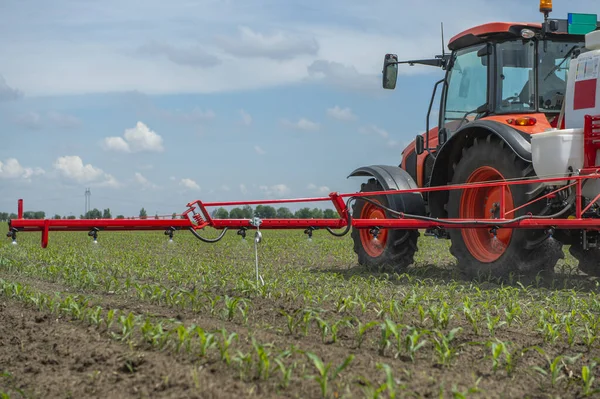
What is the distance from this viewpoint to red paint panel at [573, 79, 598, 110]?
6848mm

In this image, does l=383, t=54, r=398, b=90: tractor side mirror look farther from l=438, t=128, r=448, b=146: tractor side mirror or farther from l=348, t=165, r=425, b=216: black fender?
l=348, t=165, r=425, b=216: black fender

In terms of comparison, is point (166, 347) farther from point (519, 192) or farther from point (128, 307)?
point (519, 192)

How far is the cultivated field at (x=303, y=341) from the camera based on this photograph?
3.82 m

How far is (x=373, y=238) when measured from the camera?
31.1ft

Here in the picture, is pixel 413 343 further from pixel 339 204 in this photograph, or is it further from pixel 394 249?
pixel 394 249

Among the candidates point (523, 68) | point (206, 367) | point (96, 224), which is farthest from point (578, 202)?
point (96, 224)

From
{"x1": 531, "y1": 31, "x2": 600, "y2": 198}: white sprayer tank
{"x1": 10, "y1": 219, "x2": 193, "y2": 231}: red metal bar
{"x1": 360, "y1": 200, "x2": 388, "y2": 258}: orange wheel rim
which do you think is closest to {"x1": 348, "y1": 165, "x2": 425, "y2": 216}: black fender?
{"x1": 360, "y1": 200, "x2": 388, "y2": 258}: orange wheel rim

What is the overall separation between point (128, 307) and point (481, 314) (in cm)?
278

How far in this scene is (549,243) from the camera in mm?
7117

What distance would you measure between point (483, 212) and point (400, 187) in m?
1.14

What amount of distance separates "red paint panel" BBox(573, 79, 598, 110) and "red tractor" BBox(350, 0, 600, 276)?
1.14 ft

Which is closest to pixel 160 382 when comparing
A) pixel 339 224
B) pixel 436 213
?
pixel 339 224

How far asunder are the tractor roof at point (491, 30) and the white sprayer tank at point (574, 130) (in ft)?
2.55

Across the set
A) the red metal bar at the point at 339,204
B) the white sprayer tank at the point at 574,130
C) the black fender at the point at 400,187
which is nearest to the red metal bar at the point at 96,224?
the red metal bar at the point at 339,204
